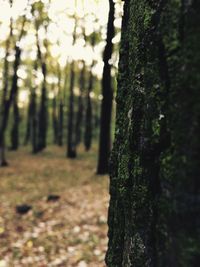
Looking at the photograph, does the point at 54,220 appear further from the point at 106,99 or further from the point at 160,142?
the point at 160,142

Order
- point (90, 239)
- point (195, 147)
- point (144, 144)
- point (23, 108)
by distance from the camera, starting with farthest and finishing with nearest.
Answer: point (23, 108), point (90, 239), point (144, 144), point (195, 147)

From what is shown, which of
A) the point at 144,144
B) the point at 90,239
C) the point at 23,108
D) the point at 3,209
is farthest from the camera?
the point at 23,108

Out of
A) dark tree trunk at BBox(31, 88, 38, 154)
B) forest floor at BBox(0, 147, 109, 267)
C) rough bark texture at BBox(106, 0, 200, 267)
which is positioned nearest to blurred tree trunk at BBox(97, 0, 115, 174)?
forest floor at BBox(0, 147, 109, 267)

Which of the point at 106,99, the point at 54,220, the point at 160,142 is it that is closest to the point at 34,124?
the point at 106,99

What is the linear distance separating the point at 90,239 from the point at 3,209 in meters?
4.16

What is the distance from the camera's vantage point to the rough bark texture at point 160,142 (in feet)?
5.67

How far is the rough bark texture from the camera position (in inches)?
68.0

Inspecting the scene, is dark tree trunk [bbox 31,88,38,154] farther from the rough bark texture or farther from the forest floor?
the rough bark texture

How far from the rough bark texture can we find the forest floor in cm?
591

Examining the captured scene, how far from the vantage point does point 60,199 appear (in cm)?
1323

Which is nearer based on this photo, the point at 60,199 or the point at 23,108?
the point at 60,199

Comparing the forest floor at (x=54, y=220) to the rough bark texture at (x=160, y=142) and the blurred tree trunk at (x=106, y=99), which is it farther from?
the rough bark texture at (x=160, y=142)

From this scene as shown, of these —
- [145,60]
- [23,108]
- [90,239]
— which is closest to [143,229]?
[145,60]

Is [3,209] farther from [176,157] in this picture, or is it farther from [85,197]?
[176,157]
